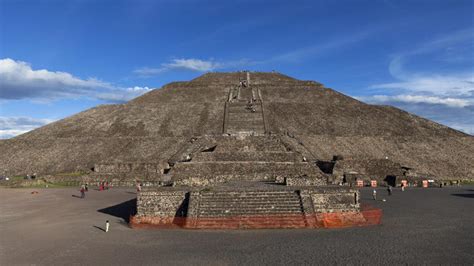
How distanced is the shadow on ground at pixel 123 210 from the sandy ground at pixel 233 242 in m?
0.13

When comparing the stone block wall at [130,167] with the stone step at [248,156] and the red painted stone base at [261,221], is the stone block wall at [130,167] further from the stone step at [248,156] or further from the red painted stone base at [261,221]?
the red painted stone base at [261,221]

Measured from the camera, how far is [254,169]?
26.8m

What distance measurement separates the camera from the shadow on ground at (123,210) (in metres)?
18.2

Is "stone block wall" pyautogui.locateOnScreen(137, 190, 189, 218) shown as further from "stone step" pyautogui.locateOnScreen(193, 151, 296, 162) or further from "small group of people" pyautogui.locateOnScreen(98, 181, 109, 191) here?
"small group of people" pyautogui.locateOnScreen(98, 181, 109, 191)

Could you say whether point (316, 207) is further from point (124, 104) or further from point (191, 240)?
point (124, 104)

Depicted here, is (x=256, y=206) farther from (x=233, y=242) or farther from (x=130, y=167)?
(x=130, y=167)

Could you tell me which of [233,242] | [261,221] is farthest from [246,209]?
[233,242]

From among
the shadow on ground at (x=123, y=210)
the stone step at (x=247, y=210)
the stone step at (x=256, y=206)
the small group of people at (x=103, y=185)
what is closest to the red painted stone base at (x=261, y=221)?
the stone step at (x=247, y=210)

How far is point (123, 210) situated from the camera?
65.0 ft

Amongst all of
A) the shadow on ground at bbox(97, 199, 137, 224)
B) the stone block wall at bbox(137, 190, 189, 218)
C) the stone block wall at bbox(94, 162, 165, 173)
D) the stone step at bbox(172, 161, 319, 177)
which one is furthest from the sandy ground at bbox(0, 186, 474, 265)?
the stone block wall at bbox(94, 162, 165, 173)

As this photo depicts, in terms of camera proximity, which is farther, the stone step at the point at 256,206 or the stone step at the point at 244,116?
the stone step at the point at 244,116

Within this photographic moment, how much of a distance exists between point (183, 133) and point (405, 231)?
34.5m

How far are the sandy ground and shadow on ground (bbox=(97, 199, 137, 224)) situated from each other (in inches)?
5.1

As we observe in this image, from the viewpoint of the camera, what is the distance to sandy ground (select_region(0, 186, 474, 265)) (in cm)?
1110
